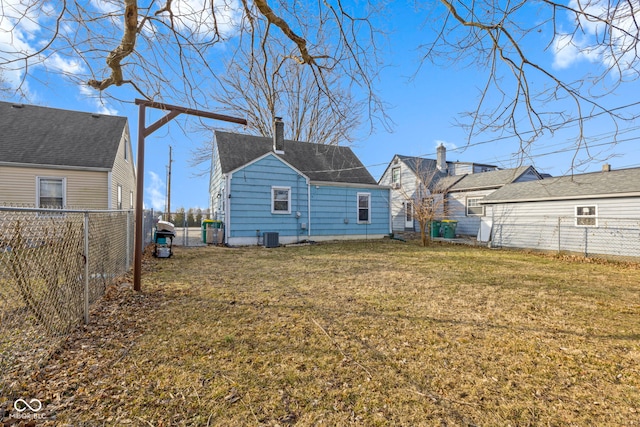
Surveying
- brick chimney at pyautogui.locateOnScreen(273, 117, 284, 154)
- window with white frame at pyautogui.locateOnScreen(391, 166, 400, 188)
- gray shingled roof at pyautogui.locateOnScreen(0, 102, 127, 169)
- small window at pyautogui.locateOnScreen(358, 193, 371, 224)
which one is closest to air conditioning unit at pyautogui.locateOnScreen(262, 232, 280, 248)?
brick chimney at pyautogui.locateOnScreen(273, 117, 284, 154)

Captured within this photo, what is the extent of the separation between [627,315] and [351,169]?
1307 cm

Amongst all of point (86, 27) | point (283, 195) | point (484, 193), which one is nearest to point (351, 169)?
point (283, 195)

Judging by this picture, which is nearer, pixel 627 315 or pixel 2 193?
pixel 627 315

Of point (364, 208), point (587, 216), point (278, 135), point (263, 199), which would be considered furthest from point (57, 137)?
point (587, 216)

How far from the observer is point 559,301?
5.16 metres

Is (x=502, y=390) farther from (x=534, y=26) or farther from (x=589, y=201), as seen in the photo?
(x=589, y=201)

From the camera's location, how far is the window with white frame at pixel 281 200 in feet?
44.3

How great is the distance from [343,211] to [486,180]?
10685 mm

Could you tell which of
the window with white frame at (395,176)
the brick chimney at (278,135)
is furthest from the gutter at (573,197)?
the brick chimney at (278,135)

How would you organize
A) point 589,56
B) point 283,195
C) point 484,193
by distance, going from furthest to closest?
1. point 484,193
2. point 283,195
3. point 589,56

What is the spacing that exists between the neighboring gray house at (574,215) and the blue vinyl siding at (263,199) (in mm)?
9494

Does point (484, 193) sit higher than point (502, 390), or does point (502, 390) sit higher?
point (484, 193)

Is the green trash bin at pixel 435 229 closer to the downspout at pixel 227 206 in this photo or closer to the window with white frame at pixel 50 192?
the downspout at pixel 227 206

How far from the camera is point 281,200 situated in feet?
45.0
